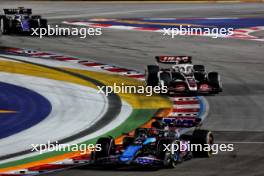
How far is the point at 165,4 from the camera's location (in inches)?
2426

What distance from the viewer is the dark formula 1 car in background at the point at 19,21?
142ft

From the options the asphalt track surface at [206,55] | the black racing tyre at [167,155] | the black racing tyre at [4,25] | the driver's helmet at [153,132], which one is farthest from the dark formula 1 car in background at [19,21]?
the black racing tyre at [167,155]

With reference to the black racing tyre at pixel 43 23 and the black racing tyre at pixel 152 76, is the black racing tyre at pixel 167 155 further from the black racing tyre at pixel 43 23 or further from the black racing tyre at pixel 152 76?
the black racing tyre at pixel 43 23

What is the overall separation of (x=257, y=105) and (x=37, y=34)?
2010cm

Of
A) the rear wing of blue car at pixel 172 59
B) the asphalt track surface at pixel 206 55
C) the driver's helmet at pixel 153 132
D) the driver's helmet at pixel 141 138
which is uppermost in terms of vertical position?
the rear wing of blue car at pixel 172 59

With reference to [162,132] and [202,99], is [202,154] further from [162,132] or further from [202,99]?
[202,99]

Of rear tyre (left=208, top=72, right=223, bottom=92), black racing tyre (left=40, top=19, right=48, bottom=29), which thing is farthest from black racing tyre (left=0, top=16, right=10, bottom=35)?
rear tyre (left=208, top=72, right=223, bottom=92)

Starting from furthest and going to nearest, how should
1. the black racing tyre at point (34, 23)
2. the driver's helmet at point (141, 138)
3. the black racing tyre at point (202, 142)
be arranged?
the black racing tyre at point (34, 23) < the black racing tyre at point (202, 142) < the driver's helmet at point (141, 138)

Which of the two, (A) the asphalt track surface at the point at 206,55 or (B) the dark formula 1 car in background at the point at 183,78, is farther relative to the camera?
(B) the dark formula 1 car in background at the point at 183,78

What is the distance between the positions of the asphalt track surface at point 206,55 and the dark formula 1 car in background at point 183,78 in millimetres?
626

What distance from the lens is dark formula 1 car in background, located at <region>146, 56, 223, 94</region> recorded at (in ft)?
92.0

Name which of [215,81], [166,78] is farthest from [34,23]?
[215,81]

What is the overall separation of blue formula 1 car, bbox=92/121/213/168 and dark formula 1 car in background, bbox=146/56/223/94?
863cm

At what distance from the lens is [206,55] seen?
37.9 metres
